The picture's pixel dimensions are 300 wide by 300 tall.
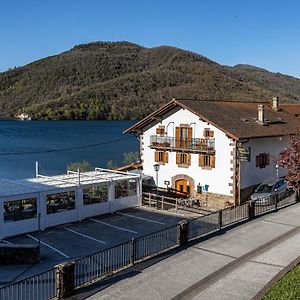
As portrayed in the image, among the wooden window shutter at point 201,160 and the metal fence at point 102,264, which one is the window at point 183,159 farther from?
the metal fence at point 102,264

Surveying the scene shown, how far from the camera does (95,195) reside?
2567 cm

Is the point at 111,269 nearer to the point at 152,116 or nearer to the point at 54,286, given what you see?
the point at 54,286

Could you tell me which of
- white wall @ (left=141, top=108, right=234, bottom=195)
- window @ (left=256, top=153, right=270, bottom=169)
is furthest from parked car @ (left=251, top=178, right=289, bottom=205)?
white wall @ (left=141, top=108, right=234, bottom=195)

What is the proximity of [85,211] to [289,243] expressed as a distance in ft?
35.6

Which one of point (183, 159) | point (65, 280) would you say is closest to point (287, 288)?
point (65, 280)

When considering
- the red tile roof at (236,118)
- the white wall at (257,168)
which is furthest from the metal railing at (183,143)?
the white wall at (257,168)

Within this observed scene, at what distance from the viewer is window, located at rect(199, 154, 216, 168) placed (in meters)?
29.3

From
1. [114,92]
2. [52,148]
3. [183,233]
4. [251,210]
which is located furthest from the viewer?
[114,92]

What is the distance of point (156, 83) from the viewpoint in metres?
171

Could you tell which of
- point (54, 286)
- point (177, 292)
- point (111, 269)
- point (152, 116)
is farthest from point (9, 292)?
point (152, 116)

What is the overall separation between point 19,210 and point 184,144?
41.4 ft

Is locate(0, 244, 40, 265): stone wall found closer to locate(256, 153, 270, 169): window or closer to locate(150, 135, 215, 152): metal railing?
locate(150, 135, 215, 152): metal railing

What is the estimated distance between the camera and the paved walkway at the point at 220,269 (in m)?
12.9

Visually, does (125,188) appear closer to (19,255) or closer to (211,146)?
(211,146)
